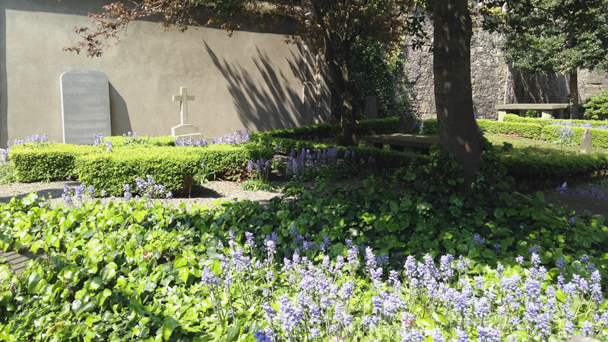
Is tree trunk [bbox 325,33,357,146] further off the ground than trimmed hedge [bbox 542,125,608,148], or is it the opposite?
tree trunk [bbox 325,33,357,146]

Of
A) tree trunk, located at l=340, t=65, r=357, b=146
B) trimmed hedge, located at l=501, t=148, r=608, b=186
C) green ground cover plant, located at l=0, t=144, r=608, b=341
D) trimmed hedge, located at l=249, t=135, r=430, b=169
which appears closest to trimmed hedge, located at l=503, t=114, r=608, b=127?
trimmed hedge, located at l=501, t=148, r=608, b=186

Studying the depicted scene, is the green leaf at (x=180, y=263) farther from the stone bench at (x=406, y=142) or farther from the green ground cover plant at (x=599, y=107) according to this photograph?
the green ground cover plant at (x=599, y=107)

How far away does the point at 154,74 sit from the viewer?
1152cm

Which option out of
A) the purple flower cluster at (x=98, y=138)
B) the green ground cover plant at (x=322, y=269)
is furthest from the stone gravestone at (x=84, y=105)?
the green ground cover plant at (x=322, y=269)

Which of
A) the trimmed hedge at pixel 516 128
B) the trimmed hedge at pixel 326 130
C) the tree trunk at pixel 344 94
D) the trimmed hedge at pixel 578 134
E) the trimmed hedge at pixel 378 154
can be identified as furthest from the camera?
the trimmed hedge at pixel 516 128

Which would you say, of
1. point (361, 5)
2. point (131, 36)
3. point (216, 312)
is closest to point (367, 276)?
point (216, 312)

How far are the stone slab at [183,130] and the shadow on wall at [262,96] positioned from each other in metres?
2.10

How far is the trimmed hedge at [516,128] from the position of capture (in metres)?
14.6

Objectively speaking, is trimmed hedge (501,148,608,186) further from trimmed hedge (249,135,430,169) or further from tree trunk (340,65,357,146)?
tree trunk (340,65,357,146)

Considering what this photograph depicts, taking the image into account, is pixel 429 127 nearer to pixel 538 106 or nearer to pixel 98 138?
pixel 538 106

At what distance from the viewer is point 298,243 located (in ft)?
12.8

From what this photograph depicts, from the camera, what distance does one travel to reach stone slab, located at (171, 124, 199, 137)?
11129 millimetres

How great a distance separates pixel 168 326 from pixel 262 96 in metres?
11.5

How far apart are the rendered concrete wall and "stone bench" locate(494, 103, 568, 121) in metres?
8.02
